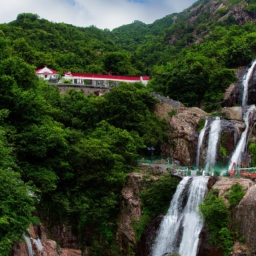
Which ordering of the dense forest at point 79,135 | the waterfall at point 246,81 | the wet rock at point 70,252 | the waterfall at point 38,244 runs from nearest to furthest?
1. the waterfall at point 38,244
2. the dense forest at point 79,135
3. the wet rock at point 70,252
4. the waterfall at point 246,81

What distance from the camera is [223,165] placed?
99.4ft

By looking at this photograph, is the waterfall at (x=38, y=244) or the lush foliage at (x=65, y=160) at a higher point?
the lush foliage at (x=65, y=160)

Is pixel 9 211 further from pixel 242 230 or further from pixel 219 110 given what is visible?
pixel 219 110

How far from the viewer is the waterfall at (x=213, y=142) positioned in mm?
31250

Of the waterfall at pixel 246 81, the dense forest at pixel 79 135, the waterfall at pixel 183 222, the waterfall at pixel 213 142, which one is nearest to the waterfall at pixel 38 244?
the dense forest at pixel 79 135

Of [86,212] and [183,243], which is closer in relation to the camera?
[183,243]

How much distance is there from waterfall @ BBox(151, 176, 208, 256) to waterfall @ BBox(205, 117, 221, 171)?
5.94 metres

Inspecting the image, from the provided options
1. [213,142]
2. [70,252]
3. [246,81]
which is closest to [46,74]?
[246,81]

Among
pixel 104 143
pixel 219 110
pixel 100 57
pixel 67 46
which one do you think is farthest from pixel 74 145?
pixel 67 46

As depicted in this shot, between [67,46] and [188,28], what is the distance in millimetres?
26292

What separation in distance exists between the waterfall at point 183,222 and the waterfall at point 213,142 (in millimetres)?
5939

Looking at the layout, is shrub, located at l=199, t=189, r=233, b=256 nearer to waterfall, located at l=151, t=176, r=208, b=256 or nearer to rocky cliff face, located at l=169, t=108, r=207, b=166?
waterfall, located at l=151, t=176, r=208, b=256

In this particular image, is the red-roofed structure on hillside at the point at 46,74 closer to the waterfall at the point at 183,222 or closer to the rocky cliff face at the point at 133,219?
the rocky cliff face at the point at 133,219

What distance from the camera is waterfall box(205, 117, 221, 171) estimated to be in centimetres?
3125
